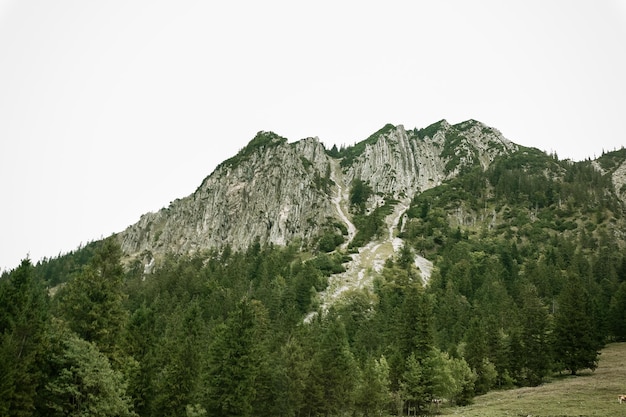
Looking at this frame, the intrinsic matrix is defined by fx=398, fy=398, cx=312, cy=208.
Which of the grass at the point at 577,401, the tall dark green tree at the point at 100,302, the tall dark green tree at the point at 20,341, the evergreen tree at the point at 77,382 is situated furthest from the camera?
the grass at the point at 577,401

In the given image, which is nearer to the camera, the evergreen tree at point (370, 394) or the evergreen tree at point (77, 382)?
the evergreen tree at point (77, 382)

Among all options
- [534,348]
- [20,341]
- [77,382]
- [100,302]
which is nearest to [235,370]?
[100,302]

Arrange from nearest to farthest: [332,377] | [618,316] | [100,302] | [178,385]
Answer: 1. [100,302]
2. [178,385]
3. [332,377]
4. [618,316]

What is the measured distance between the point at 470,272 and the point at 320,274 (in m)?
44.4

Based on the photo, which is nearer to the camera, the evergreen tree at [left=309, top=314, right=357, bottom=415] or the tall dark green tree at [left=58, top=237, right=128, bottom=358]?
the tall dark green tree at [left=58, top=237, right=128, bottom=358]

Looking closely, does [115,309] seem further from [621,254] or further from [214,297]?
[621,254]

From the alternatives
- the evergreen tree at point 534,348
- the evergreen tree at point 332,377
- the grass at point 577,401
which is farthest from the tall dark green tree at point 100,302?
the evergreen tree at point 534,348

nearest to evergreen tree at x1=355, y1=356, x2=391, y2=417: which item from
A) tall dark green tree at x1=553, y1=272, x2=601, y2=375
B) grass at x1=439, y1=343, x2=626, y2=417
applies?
grass at x1=439, y1=343, x2=626, y2=417

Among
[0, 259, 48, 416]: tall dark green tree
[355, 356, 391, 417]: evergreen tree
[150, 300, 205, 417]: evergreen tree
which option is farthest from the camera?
[355, 356, 391, 417]: evergreen tree

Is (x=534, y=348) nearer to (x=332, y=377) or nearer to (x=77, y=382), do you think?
(x=332, y=377)

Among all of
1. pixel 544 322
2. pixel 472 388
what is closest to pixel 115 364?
pixel 472 388

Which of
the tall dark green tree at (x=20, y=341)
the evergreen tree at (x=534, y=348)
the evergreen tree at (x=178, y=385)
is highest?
the tall dark green tree at (x=20, y=341)

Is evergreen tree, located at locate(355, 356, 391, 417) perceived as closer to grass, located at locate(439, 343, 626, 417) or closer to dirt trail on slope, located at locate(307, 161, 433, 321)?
grass, located at locate(439, 343, 626, 417)

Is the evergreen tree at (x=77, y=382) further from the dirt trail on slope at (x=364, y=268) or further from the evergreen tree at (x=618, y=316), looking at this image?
the evergreen tree at (x=618, y=316)
